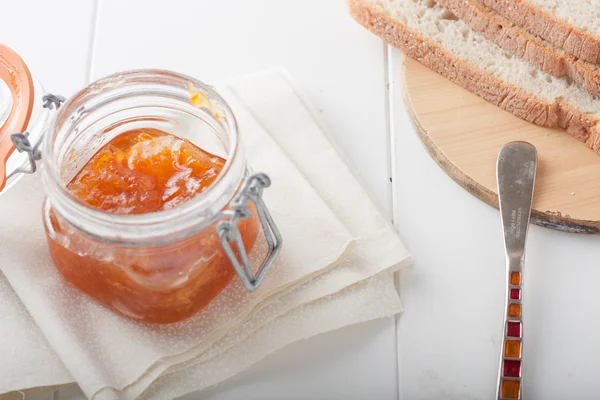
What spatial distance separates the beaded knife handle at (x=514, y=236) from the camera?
1266 mm

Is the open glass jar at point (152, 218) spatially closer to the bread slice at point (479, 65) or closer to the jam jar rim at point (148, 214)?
the jam jar rim at point (148, 214)

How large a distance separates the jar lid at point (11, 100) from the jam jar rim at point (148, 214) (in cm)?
15

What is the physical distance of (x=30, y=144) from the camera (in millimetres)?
1253

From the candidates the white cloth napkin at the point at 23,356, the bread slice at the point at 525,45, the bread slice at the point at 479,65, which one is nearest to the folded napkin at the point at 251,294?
the white cloth napkin at the point at 23,356

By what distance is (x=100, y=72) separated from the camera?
1720mm

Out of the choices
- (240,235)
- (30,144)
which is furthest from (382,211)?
(30,144)

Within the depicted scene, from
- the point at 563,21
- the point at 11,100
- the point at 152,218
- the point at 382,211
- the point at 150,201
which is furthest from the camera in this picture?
the point at 563,21

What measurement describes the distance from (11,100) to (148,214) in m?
0.46

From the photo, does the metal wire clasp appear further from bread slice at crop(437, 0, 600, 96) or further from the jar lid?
bread slice at crop(437, 0, 600, 96)

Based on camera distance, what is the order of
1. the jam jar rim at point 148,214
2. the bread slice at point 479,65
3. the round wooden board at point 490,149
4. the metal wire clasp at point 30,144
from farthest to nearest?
the bread slice at point 479,65 < the round wooden board at point 490,149 < the metal wire clasp at point 30,144 < the jam jar rim at point 148,214

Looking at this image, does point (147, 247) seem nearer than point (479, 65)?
Yes

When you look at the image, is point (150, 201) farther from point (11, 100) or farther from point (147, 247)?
point (11, 100)

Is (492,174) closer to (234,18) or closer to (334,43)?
(334,43)

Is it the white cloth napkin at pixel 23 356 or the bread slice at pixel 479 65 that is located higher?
the bread slice at pixel 479 65
